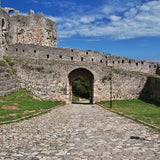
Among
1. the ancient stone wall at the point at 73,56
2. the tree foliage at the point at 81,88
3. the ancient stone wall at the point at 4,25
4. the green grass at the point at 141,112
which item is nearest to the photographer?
the green grass at the point at 141,112

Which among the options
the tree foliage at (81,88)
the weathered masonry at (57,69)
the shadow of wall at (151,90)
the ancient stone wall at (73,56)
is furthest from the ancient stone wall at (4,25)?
the shadow of wall at (151,90)

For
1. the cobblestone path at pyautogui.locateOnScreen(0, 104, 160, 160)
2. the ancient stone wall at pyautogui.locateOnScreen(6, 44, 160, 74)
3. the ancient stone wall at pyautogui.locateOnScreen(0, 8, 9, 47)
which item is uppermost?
the ancient stone wall at pyautogui.locateOnScreen(0, 8, 9, 47)

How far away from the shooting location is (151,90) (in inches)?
938

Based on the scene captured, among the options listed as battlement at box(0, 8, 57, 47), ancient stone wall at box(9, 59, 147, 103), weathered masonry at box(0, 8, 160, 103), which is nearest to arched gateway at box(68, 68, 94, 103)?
weathered masonry at box(0, 8, 160, 103)

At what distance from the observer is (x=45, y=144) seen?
20.8ft

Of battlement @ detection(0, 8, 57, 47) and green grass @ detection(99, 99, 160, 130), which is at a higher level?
battlement @ detection(0, 8, 57, 47)

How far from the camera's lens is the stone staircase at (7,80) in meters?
15.9

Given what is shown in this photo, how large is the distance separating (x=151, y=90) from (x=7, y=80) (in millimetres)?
17751

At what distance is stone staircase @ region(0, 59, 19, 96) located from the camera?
15.9 metres

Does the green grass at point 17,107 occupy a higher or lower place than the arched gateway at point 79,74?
lower

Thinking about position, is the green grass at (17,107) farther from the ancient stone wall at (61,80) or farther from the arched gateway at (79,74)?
the arched gateway at (79,74)

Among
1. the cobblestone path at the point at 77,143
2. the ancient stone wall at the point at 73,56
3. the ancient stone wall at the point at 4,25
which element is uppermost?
the ancient stone wall at the point at 4,25

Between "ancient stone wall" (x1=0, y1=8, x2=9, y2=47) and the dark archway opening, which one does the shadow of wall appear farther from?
"ancient stone wall" (x1=0, y1=8, x2=9, y2=47)

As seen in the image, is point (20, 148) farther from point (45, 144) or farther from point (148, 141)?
point (148, 141)
